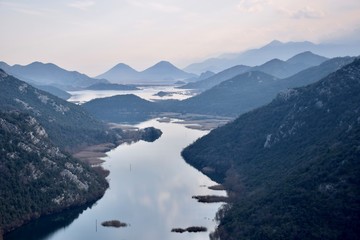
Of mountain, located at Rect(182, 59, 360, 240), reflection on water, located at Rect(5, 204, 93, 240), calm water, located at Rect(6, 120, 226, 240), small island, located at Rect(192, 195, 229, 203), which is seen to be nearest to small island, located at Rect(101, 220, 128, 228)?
calm water, located at Rect(6, 120, 226, 240)

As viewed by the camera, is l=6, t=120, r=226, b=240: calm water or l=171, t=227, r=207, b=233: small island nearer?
l=171, t=227, r=207, b=233: small island

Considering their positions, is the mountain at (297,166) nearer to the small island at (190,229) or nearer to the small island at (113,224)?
the small island at (190,229)

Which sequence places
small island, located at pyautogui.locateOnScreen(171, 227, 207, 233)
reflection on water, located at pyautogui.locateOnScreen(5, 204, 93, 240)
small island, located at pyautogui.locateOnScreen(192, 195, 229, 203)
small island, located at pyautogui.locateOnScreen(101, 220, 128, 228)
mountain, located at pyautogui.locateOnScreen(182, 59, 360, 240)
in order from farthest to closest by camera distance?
1. small island, located at pyautogui.locateOnScreen(192, 195, 229, 203)
2. small island, located at pyautogui.locateOnScreen(101, 220, 128, 228)
3. reflection on water, located at pyautogui.locateOnScreen(5, 204, 93, 240)
4. small island, located at pyautogui.locateOnScreen(171, 227, 207, 233)
5. mountain, located at pyautogui.locateOnScreen(182, 59, 360, 240)

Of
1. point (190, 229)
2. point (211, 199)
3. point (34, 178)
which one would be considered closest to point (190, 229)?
point (190, 229)

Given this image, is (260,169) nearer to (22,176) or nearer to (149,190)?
(149,190)

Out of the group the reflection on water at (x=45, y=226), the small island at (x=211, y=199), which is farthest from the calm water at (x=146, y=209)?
the small island at (x=211, y=199)

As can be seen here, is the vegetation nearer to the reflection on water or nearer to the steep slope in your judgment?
the reflection on water

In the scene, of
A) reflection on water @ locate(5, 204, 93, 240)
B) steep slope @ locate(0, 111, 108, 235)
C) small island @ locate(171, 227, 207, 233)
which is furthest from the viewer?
steep slope @ locate(0, 111, 108, 235)

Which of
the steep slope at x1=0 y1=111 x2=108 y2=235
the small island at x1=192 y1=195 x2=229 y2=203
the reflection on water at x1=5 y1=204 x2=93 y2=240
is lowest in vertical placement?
the reflection on water at x1=5 y1=204 x2=93 y2=240
